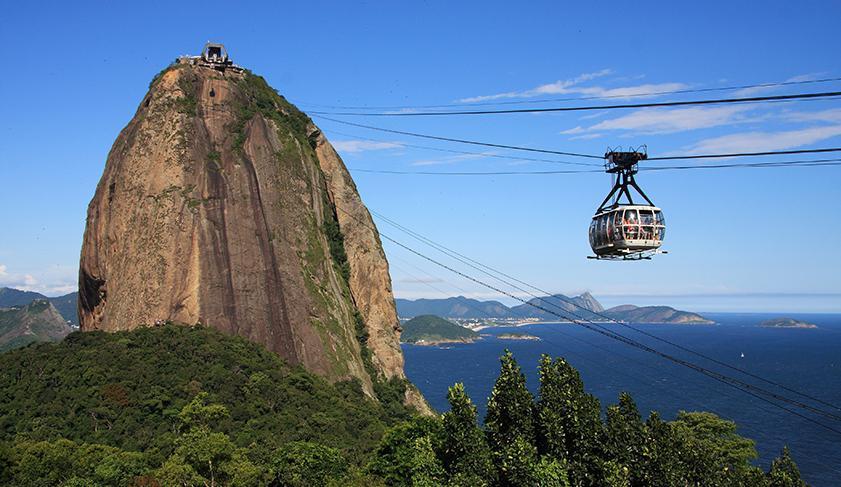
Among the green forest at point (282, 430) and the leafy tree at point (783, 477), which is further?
the leafy tree at point (783, 477)

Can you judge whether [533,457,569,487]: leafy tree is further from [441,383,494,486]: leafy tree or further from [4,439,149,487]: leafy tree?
[4,439,149,487]: leafy tree

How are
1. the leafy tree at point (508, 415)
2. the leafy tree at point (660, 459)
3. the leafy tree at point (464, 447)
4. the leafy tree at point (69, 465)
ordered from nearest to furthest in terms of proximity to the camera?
the leafy tree at point (660, 459) → the leafy tree at point (464, 447) → the leafy tree at point (508, 415) → the leafy tree at point (69, 465)

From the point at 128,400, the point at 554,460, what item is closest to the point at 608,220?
the point at 554,460

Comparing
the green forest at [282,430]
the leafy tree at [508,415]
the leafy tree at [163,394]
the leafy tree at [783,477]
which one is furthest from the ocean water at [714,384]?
the leafy tree at [508,415]

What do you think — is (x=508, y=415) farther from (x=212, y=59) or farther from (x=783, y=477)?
(x=212, y=59)

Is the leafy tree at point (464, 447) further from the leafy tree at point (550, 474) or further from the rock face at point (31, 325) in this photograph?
the rock face at point (31, 325)

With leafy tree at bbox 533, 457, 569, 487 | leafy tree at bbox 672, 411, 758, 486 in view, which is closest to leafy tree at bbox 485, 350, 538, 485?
leafy tree at bbox 533, 457, 569, 487
